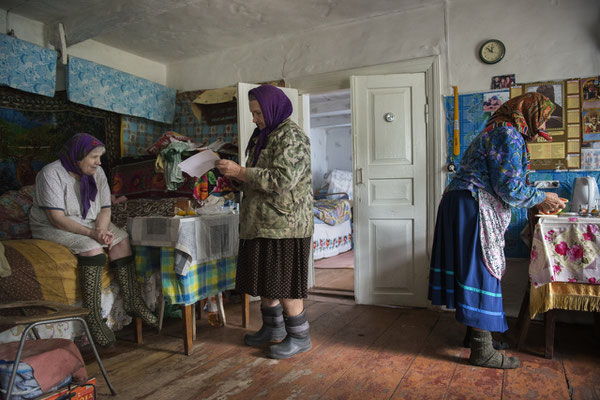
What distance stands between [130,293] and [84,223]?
555 millimetres

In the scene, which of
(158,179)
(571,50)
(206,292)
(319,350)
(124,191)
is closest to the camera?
(319,350)

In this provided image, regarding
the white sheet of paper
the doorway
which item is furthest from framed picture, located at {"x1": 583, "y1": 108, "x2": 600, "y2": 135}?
the white sheet of paper

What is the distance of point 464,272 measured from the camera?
2.15 m

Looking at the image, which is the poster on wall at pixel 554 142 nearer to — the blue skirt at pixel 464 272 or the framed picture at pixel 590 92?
the framed picture at pixel 590 92

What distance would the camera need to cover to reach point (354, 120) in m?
3.56

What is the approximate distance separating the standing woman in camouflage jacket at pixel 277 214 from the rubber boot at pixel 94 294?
840 millimetres

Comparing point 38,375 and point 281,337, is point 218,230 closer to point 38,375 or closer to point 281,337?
point 281,337

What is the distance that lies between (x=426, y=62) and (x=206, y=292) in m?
2.55

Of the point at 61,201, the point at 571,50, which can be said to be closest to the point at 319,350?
the point at 61,201

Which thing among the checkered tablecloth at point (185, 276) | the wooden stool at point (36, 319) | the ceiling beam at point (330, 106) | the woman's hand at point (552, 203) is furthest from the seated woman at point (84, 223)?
the ceiling beam at point (330, 106)

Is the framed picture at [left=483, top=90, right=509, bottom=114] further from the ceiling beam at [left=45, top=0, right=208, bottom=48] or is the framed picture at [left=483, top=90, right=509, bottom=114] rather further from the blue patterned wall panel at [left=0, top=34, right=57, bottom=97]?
the blue patterned wall panel at [left=0, top=34, right=57, bottom=97]

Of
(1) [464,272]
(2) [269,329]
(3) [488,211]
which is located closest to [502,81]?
(3) [488,211]

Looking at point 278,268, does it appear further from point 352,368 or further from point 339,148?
point 339,148

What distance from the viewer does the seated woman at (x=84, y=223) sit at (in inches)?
96.6
